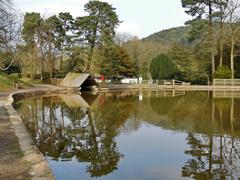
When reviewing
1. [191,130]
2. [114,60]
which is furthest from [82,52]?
[191,130]

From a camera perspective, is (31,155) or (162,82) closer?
(31,155)

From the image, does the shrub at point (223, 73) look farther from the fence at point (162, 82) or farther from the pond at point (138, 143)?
the pond at point (138, 143)

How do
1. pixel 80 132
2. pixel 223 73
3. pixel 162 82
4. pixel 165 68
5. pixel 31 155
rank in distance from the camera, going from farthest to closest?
pixel 165 68
pixel 162 82
pixel 223 73
pixel 80 132
pixel 31 155

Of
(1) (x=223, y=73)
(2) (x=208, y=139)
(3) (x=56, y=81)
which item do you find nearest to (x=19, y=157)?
(2) (x=208, y=139)

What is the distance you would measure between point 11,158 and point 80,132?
5089mm

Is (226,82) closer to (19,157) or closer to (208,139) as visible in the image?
(208,139)

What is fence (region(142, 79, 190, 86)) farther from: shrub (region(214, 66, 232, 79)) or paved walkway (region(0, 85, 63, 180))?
paved walkway (region(0, 85, 63, 180))

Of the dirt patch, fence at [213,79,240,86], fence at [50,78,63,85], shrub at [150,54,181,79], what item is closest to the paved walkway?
the dirt patch

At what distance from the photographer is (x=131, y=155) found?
9.48 m

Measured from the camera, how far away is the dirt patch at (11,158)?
661cm

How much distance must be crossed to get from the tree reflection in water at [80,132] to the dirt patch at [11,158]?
0.87 metres

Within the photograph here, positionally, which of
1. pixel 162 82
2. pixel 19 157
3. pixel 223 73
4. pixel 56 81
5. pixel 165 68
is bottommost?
pixel 19 157

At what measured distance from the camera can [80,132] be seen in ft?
41.8

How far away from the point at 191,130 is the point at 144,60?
45.4 metres
